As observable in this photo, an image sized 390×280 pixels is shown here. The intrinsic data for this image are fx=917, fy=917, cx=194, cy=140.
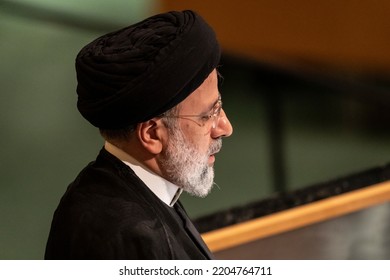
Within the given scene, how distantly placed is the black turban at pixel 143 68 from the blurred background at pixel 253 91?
5.69 ft

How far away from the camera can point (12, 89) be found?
12.2ft

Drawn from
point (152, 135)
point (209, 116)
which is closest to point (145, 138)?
point (152, 135)

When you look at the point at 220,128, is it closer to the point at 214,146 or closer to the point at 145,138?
the point at 214,146

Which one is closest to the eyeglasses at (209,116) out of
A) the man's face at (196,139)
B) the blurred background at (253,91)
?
the man's face at (196,139)

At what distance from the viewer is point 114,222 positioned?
4.72ft

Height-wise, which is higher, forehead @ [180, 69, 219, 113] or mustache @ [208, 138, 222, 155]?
forehead @ [180, 69, 219, 113]

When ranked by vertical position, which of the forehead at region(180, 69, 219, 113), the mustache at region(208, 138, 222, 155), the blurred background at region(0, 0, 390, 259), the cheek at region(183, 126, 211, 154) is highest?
the forehead at region(180, 69, 219, 113)

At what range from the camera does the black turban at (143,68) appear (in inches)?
56.2

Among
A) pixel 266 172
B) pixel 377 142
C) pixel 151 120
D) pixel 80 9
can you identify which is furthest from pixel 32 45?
pixel 151 120

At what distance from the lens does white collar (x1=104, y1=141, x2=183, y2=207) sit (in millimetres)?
1541

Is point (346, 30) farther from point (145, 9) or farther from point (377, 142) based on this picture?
point (145, 9)

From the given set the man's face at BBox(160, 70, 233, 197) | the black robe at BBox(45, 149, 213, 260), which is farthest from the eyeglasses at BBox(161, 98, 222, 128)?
the black robe at BBox(45, 149, 213, 260)

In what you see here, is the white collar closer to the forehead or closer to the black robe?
the black robe

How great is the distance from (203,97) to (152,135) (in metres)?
0.11
